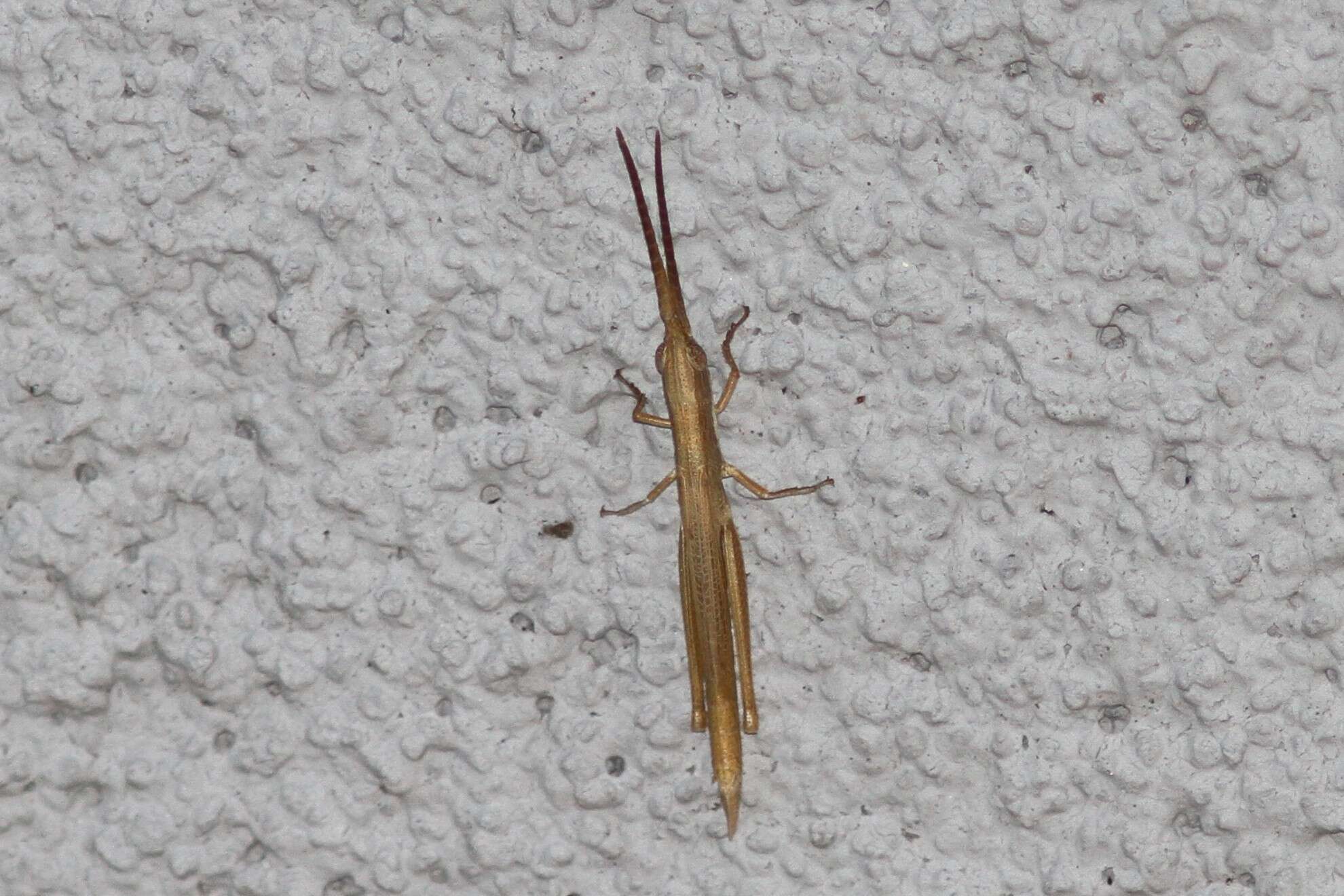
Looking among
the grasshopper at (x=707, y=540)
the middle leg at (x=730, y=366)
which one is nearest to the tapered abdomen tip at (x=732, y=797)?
the grasshopper at (x=707, y=540)

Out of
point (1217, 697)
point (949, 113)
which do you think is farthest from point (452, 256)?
point (1217, 697)

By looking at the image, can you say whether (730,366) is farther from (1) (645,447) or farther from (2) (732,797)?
(2) (732,797)

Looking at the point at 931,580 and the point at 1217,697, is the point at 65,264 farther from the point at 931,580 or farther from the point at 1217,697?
the point at 1217,697

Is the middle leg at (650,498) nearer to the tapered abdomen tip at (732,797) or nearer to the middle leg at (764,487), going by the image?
the middle leg at (764,487)

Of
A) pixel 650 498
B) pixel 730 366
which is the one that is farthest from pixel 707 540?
pixel 730 366

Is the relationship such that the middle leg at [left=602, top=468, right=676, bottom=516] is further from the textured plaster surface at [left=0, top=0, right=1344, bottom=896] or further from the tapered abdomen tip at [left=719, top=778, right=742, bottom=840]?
the tapered abdomen tip at [left=719, top=778, right=742, bottom=840]
